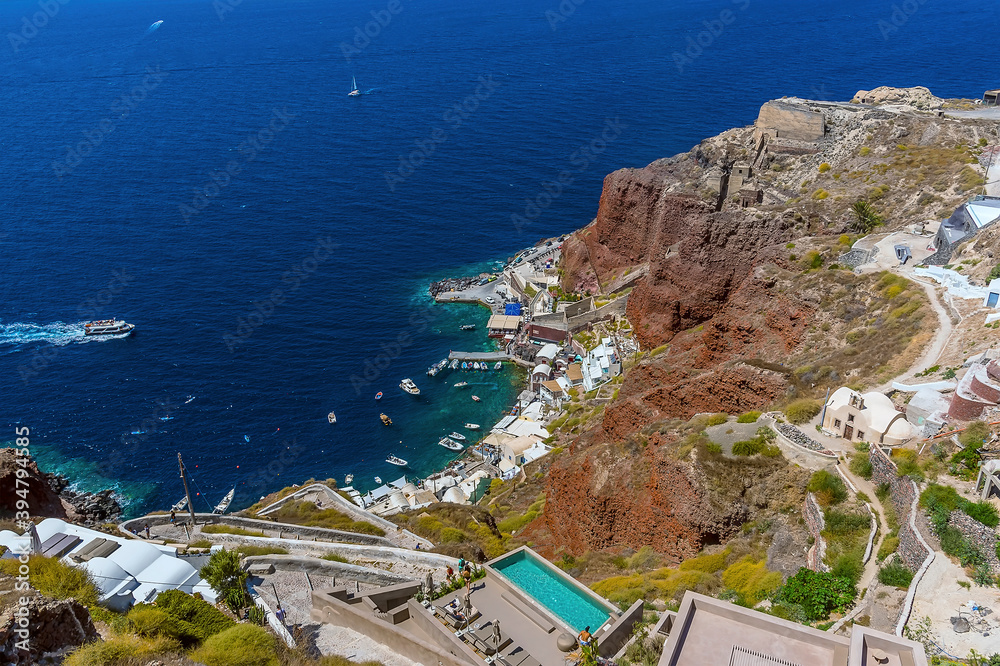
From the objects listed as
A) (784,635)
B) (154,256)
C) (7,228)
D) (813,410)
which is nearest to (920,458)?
(813,410)

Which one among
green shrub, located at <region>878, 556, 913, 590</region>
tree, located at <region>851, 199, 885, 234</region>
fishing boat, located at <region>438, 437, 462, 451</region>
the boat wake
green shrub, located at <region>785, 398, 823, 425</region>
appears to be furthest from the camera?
the boat wake

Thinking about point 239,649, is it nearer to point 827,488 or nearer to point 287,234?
point 827,488

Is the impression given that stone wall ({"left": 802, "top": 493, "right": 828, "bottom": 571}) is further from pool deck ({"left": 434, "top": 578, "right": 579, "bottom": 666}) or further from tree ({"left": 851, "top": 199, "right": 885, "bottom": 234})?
tree ({"left": 851, "top": 199, "right": 885, "bottom": 234})

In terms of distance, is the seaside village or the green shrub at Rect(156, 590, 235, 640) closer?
the seaside village

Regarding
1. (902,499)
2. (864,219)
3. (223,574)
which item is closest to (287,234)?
(864,219)

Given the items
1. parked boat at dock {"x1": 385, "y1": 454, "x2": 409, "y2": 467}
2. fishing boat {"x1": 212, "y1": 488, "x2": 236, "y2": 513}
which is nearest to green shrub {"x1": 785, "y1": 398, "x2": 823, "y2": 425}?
parked boat at dock {"x1": 385, "y1": 454, "x2": 409, "y2": 467}
